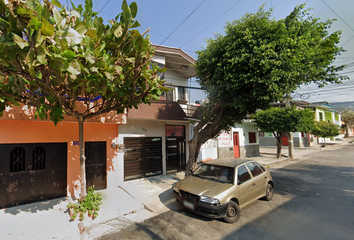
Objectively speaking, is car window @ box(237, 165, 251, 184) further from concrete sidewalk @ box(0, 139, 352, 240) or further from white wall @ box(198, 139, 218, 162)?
white wall @ box(198, 139, 218, 162)

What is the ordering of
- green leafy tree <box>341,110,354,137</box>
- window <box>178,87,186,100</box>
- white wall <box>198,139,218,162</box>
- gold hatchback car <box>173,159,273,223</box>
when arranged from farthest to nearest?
green leafy tree <box>341,110,354,137</box>, window <box>178,87,186,100</box>, white wall <box>198,139,218,162</box>, gold hatchback car <box>173,159,273,223</box>

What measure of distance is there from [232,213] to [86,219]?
3.92 m

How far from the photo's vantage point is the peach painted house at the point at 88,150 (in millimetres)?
5066

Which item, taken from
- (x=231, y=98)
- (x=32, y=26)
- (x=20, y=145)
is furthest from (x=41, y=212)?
(x=231, y=98)

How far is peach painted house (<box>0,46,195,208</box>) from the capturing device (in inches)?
199

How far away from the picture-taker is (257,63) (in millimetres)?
5516

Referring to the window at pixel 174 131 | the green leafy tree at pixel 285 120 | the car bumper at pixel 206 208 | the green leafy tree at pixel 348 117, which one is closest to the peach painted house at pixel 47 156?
the window at pixel 174 131

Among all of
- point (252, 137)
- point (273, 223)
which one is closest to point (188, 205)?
point (273, 223)

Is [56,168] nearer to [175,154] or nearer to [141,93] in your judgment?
[141,93]

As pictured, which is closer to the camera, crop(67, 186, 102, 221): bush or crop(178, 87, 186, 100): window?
crop(67, 186, 102, 221): bush

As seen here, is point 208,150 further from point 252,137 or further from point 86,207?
point 86,207

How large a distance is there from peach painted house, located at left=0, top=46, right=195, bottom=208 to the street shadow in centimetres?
26

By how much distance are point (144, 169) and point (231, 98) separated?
5.23 metres

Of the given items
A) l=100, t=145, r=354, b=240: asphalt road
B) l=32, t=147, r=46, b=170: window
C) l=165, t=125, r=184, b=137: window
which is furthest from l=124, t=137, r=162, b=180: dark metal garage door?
l=100, t=145, r=354, b=240: asphalt road
